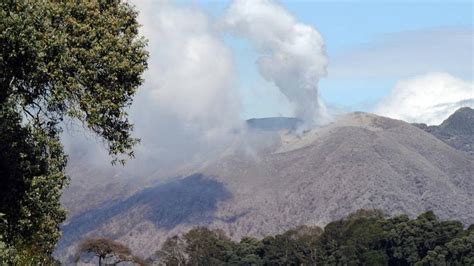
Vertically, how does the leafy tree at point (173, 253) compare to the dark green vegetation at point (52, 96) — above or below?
above

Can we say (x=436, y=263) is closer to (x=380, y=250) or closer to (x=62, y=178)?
(x=380, y=250)

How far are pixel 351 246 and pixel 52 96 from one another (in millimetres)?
105974

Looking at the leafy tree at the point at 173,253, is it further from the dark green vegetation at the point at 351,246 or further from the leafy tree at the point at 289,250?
the leafy tree at the point at 289,250

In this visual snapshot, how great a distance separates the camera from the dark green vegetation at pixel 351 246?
4675 inches

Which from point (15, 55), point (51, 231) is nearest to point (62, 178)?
point (51, 231)

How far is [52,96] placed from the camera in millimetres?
22906

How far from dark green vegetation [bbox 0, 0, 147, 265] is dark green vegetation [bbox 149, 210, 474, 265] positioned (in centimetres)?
9421

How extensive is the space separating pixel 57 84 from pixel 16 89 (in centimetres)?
111

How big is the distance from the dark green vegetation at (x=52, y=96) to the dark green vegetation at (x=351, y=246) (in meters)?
94.2

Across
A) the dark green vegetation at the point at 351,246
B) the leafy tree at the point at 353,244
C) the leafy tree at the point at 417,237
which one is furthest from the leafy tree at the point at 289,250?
the leafy tree at the point at 417,237

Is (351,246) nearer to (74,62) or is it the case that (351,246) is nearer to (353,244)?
(353,244)

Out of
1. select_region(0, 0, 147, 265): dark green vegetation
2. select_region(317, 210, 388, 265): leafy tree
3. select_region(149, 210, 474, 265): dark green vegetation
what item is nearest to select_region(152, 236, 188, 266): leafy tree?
select_region(149, 210, 474, 265): dark green vegetation

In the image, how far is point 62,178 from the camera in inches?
1019

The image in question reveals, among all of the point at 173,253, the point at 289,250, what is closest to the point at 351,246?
the point at 289,250
